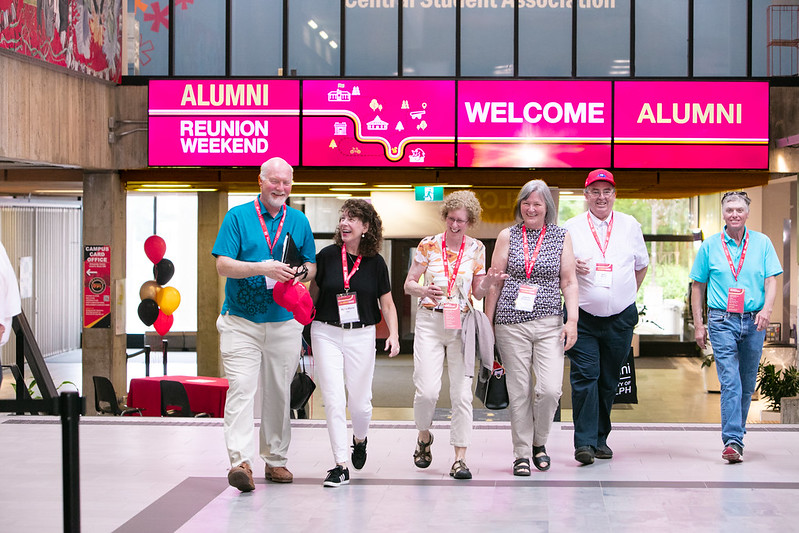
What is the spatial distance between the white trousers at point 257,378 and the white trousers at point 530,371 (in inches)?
44.8

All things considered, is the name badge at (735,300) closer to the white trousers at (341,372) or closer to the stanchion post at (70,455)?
the white trousers at (341,372)

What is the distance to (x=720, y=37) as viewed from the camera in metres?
12.0

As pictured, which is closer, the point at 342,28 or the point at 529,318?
the point at 529,318

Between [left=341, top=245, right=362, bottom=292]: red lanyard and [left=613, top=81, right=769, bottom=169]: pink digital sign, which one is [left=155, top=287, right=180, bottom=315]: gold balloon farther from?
[left=341, top=245, right=362, bottom=292]: red lanyard

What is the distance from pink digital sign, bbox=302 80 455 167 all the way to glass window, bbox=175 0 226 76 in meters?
1.46

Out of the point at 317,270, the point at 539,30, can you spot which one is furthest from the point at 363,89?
the point at 317,270

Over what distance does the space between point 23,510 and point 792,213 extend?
12.4 metres

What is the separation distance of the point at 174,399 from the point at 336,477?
15.6 ft

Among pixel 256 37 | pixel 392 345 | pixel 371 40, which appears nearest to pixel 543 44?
pixel 371 40

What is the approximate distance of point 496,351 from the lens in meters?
5.71

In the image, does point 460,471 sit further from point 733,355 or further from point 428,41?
point 428,41

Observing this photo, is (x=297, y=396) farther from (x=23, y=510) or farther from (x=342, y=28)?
(x=342, y=28)

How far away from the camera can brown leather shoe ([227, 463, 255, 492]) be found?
505 centimetres

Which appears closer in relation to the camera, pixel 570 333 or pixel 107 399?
pixel 570 333
